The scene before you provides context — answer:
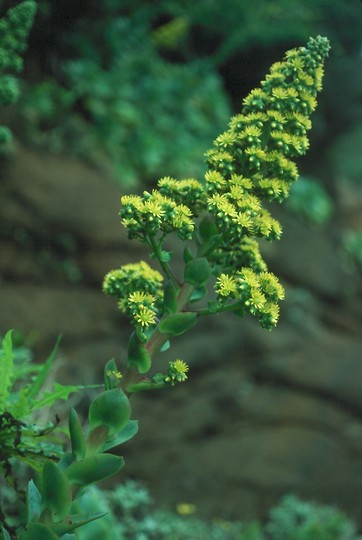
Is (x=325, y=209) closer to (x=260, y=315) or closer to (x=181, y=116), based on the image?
(x=181, y=116)

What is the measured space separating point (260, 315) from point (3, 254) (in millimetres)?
4324

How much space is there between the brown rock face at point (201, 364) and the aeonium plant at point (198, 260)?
12.2 ft

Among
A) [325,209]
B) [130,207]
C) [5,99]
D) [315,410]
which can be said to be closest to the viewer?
[130,207]

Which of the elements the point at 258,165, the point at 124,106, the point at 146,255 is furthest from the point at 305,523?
the point at 258,165

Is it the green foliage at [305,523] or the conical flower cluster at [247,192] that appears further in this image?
the green foliage at [305,523]

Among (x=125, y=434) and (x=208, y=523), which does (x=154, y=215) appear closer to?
(x=125, y=434)

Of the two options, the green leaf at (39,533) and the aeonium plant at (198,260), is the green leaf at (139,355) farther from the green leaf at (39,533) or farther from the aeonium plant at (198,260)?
the green leaf at (39,533)

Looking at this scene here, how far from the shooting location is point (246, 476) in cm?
671

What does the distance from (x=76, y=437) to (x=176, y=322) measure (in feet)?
1.42

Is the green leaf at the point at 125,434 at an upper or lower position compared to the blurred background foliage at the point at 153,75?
lower

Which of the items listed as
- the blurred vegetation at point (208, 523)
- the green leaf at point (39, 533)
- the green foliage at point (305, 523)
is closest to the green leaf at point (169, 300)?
the green leaf at point (39, 533)

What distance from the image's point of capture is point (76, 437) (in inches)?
78.9

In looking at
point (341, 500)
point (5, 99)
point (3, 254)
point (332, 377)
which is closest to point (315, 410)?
point (332, 377)

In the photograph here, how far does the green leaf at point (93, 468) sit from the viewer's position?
1.94m
